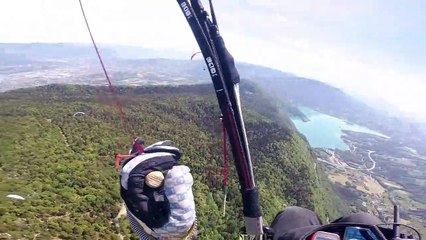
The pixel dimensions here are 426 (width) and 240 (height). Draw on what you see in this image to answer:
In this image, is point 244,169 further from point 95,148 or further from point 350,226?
point 95,148

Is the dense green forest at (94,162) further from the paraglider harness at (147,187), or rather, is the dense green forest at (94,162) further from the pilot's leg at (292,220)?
the pilot's leg at (292,220)

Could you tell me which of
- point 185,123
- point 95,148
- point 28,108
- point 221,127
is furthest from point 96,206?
point 221,127

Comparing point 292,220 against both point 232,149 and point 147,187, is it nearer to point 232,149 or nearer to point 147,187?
point 232,149

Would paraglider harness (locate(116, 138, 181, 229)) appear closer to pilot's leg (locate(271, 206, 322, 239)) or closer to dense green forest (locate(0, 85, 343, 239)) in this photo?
dense green forest (locate(0, 85, 343, 239))

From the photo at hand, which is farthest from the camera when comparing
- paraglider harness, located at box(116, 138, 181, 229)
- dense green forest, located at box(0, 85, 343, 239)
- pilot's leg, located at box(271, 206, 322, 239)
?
dense green forest, located at box(0, 85, 343, 239)

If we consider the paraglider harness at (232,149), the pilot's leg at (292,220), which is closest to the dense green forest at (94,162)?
the paraglider harness at (232,149)

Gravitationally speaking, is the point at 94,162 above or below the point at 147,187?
below

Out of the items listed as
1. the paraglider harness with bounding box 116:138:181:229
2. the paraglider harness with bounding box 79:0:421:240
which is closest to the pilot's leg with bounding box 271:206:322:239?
the paraglider harness with bounding box 79:0:421:240

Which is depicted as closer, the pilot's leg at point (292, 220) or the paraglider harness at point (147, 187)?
the pilot's leg at point (292, 220)

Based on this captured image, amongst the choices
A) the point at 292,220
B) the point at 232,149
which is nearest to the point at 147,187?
the point at 232,149
